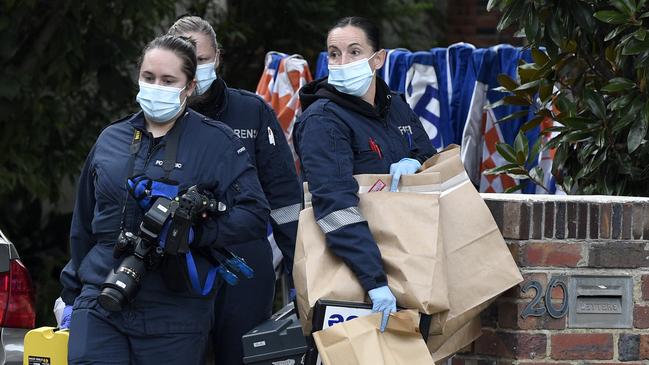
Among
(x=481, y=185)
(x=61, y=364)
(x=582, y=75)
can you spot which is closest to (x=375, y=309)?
(x=61, y=364)

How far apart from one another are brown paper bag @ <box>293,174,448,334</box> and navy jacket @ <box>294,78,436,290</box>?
53 mm

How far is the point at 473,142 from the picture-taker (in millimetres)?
7328

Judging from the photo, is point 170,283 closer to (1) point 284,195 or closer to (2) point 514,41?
(1) point 284,195

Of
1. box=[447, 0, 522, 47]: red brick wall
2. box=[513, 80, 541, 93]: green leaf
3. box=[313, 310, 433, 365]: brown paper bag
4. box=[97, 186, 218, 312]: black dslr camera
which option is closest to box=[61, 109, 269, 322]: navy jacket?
box=[97, 186, 218, 312]: black dslr camera

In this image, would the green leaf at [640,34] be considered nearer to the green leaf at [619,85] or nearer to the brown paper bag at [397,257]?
the green leaf at [619,85]

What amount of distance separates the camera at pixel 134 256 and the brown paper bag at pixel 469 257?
0.95 m

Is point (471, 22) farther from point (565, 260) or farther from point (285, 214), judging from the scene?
point (565, 260)

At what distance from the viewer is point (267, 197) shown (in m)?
5.36

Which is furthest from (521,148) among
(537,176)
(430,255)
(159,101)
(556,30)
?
(159,101)

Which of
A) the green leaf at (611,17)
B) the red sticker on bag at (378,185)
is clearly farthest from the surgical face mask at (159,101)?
the green leaf at (611,17)

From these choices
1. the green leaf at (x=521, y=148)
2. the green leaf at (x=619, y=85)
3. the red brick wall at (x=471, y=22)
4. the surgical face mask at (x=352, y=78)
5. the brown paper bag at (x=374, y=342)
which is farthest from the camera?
the red brick wall at (x=471, y=22)

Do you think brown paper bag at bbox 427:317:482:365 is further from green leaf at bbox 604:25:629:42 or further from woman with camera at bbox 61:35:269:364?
green leaf at bbox 604:25:629:42

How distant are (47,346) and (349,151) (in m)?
1.27

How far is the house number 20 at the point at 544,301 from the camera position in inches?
179
